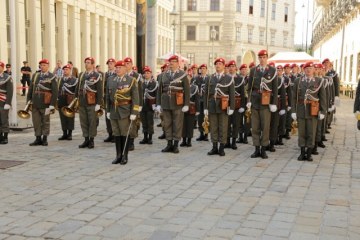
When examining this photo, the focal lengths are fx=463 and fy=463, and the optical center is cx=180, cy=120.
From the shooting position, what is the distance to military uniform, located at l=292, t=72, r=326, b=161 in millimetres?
8852

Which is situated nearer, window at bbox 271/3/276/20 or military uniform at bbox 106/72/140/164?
military uniform at bbox 106/72/140/164

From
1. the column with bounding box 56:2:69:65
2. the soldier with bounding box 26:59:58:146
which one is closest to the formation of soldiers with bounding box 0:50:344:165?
the soldier with bounding box 26:59:58:146

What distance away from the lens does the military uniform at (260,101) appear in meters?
9.12

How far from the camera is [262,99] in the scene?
910 cm

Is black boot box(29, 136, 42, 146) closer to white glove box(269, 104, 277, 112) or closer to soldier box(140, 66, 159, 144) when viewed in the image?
soldier box(140, 66, 159, 144)

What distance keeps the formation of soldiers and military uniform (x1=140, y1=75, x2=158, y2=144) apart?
2 centimetres

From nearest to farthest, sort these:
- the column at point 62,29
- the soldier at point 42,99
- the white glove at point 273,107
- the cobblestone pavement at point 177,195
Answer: the cobblestone pavement at point 177,195 → the white glove at point 273,107 → the soldier at point 42,99 → the column at point 62,29

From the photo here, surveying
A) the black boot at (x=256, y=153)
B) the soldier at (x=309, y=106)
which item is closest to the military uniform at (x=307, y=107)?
the soldier at (x=309, y=106)

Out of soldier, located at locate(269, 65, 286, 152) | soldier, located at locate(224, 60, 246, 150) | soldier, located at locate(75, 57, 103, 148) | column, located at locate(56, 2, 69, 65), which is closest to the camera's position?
soldier, located at locate(269, 65, 286, 152)

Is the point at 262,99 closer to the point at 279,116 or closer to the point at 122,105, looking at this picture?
the point at 279,116

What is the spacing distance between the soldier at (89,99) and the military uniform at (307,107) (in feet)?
13.8

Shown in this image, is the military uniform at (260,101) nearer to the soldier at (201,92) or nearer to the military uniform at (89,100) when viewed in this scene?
the soldier at (201,92)

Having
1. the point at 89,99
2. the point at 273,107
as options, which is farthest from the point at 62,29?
the point at 273,107

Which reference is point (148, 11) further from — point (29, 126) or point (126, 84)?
point (126, 84)
